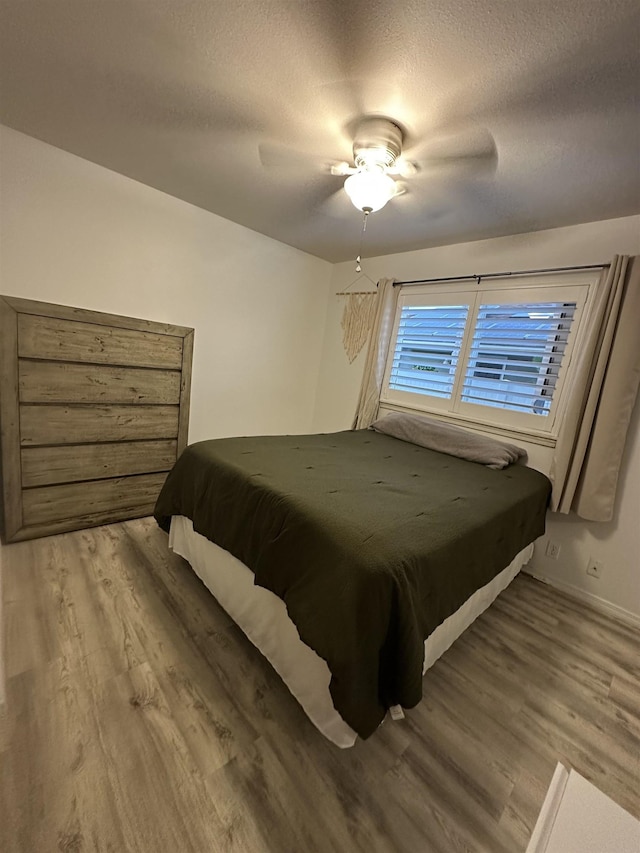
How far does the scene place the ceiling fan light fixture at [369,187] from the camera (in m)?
1.55

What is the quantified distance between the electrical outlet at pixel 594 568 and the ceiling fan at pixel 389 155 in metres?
2.35

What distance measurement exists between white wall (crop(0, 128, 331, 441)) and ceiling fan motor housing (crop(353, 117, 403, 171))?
5.06 feet

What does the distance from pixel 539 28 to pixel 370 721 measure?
2089 mm

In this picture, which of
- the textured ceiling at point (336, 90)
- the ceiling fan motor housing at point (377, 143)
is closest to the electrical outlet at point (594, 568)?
the textured ceiling at point (336, 90)

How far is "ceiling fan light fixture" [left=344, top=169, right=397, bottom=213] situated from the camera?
1551 mm

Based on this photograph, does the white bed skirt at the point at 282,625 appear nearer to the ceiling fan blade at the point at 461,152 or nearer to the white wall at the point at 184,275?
the white wall at the point at 184,275

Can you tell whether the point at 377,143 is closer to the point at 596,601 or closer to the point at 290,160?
the point at 290,160

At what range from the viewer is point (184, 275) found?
8.65 ft

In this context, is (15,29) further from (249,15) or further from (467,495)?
(467,495)

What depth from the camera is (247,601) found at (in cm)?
157

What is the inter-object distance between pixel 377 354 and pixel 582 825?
2.97m

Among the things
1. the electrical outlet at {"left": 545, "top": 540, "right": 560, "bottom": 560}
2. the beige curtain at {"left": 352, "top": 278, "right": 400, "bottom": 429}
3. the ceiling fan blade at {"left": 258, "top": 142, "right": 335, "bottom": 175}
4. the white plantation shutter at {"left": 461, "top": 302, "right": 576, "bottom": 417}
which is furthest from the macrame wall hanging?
the electrical outlet at {"left": 545, "top": 540, "right": 560, "bottom": 560}

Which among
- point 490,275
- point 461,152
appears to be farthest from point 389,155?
point 490,275

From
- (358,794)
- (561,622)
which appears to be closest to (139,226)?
(358,794)
